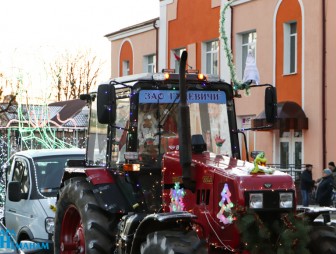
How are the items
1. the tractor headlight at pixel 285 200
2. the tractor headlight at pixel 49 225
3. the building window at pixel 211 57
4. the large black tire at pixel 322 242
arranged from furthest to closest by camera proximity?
the building window at pixel 211 57
the tractor headlight at pixel 49 225
the large black tire at pixel 322 242
the tractor headlight at pixel 285 200

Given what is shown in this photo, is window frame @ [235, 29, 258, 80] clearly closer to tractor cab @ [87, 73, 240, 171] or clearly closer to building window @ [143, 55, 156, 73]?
building window @ [143, 55, 156, 73]

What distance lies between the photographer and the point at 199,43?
34844 mm

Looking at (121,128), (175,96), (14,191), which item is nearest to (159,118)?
(175,96)

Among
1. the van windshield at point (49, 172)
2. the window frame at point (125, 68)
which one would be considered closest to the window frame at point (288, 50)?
the window frame at point (125, 68)

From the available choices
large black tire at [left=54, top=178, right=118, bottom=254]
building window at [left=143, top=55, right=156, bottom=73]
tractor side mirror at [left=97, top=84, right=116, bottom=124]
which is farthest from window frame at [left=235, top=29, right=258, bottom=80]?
tractor side mirror at [left=97, top=84, right=116, bottom=124]

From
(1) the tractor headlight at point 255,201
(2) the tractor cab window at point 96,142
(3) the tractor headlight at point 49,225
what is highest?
(2) the tractor cab window at point 96,142

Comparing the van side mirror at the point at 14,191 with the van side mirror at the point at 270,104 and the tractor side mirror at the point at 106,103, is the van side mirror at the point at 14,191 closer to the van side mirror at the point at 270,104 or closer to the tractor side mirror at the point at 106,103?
the tractor side mirror at the point at 106,103

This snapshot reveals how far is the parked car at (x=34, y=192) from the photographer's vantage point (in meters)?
12.9

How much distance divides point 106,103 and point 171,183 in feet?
3.81

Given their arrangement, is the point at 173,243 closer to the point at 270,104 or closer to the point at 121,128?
the point at 121,128

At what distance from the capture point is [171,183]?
9852mm

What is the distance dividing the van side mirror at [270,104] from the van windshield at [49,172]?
4448 mm

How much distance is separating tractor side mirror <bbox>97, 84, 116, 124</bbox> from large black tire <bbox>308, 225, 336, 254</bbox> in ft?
8.44

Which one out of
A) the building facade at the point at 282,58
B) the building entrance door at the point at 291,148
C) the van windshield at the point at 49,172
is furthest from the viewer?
the building entrance door at the point at 291,148
